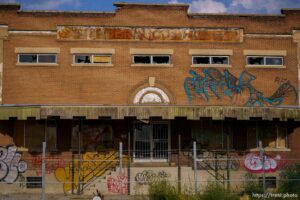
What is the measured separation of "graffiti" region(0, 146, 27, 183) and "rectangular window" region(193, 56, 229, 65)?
31.2ft

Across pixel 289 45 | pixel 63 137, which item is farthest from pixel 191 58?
pixel 63 137

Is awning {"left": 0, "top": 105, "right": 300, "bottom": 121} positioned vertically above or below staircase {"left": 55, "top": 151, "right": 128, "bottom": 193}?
above

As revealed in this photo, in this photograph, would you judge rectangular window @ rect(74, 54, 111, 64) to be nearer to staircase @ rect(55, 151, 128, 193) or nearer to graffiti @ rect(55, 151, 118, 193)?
staircase @ rect(55, 151, 128, 193)

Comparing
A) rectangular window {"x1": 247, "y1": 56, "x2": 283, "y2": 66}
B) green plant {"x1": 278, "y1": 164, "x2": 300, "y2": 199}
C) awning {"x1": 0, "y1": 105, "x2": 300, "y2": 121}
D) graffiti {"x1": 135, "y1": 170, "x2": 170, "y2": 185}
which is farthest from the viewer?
rectangular window {"x1": 247, "y1": 56, "x2": 283, "y2": 66}

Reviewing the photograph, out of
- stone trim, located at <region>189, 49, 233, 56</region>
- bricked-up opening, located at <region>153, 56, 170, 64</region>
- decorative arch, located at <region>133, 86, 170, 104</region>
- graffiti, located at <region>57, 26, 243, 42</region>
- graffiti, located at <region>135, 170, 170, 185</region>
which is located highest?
graffiti, located at <region>57, 26, 243, 42</region>

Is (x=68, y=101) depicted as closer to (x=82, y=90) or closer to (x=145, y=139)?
(x=82, y=90)

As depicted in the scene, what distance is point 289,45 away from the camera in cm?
2384

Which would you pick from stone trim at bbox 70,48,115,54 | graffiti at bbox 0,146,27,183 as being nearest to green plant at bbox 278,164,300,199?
stone trim at bbox 70,48,115,54

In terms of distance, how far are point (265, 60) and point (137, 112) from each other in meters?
7.88

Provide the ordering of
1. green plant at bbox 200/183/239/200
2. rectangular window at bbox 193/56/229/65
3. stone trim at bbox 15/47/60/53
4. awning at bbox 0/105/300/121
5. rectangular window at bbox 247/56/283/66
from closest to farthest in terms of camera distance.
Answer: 1. green plant at bbox 200/183/239/200
2. awning at bbox 0/105/300/121
3. stone trim at bbox 15/47/60/53
4. rectangular window at bbox 193/56/229/65
5. rectangular window at bbox 247/56/283/66

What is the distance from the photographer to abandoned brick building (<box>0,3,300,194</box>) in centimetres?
2234

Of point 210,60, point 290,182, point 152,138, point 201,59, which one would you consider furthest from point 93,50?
point 290,182

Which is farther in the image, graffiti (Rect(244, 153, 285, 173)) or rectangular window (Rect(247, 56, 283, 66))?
rectangular window (Rect(247, 56, 283, 66))

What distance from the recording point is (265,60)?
23.8 m
